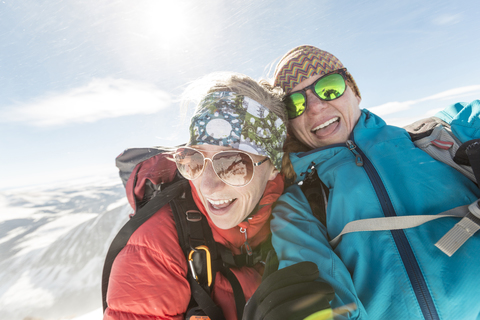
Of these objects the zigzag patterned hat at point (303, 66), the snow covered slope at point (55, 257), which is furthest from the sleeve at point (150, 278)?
the snow covered slope at point (55, 257)

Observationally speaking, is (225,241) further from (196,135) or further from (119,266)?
(196,135)

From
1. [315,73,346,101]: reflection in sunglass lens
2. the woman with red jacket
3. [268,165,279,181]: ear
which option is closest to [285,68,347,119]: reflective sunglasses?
[315,73,346,101]: reflection in sunglass lens

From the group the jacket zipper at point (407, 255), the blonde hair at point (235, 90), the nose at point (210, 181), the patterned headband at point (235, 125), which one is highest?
the blonde hair at point (235, 90)

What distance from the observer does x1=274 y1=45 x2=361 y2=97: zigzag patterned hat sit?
1.65 meters

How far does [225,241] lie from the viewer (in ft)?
4.96

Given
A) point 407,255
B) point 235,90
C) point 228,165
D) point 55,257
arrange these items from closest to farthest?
point 407,255, point 228,165, point 235,90, point 55,257

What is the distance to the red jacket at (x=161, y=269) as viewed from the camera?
114 centimetres

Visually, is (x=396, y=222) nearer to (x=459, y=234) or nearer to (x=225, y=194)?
(x=459, y=234)

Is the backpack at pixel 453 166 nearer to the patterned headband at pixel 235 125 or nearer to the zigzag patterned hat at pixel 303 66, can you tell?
the patterned headband at pixel 235 125

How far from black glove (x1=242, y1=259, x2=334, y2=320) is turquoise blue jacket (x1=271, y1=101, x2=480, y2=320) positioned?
0.41ft

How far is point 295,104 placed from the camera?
1.65 m

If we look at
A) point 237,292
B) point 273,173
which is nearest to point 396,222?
point 273,173

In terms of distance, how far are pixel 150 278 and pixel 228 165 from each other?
2.59 feet

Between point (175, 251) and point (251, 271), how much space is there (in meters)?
0.58
